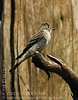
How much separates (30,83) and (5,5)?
2.99 feet

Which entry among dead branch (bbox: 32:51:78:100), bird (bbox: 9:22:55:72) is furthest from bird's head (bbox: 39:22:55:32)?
dead branch (bbox: 32:51:78:100)

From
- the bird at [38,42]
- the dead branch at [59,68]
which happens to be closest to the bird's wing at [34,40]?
the bird at [38,42]

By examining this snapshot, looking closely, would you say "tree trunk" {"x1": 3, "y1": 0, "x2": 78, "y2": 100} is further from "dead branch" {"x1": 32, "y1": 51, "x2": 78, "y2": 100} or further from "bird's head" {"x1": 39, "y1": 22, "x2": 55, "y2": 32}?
"dead branch" {"x1": 32, "y1": 51, "x2": 78, "y2": 100}

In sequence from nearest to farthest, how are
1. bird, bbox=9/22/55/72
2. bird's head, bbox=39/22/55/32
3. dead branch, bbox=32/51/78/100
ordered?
dead branch, bbox=32/51/78/100, bird, bbox=9/22/55/72, bird's head, bbox=39/22/55/32

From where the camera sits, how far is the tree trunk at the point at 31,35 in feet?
15.8

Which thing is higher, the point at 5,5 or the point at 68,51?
the point at 5,5

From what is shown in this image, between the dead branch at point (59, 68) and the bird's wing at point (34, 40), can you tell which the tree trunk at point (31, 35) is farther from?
the dead branch at point (59, 68)

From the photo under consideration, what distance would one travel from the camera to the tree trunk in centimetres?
480

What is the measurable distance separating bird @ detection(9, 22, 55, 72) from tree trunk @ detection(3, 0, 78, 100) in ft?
0.18

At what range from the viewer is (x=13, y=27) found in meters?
4.88

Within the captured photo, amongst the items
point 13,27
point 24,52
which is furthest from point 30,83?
point 13,27

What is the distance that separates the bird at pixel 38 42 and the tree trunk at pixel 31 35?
5 centimetres

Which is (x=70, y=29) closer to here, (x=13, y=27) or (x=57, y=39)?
(x=57, y=39)

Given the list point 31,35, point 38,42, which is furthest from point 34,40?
point 38,42
